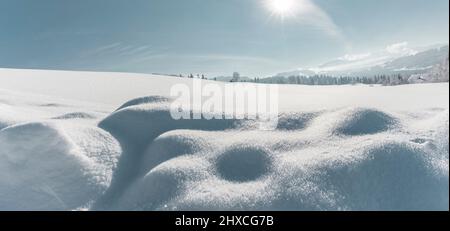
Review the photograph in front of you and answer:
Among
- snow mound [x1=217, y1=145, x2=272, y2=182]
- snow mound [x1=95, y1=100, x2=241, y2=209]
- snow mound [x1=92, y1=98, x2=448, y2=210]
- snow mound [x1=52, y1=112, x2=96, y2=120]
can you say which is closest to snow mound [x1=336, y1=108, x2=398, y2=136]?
snow mound [x1=92, y1=98, x2=448, y2=210]

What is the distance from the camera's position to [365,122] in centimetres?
459

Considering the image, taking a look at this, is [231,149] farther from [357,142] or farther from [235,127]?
[357,142]

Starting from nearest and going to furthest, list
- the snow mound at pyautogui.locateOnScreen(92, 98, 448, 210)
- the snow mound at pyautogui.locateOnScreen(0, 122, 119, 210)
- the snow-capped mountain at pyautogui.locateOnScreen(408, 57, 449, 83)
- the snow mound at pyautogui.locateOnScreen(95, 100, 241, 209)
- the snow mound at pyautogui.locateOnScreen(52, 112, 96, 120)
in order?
1. the snow mound at pyautogui.locateOnScreen(92, 98, 448, 210)
2. the snow mound at pyautogui.locateOnScreen(0, 122, 119, 210)
3. the snow mound at pyautogui.locateOnScreen(95, 100, 241, 209)
4. the snow-capped mountain at pyautogui.locateOnScreen(408, 57, 449, 83)
5. the snow mound at pyautogui.locateOnScreen(52, 112, 96, 120)

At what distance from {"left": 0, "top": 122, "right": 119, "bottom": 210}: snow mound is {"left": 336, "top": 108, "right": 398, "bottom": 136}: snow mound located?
314 cm

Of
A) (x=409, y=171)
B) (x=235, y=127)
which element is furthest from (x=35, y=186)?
(x=409, y=171)

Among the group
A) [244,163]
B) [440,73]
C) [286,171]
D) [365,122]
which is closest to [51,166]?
[244,163]

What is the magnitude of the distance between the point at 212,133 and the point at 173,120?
848 mm

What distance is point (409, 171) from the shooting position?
11.6 feet

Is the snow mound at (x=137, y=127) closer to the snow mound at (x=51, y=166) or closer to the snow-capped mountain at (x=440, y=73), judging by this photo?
the snow mound at (x=51, y=166)

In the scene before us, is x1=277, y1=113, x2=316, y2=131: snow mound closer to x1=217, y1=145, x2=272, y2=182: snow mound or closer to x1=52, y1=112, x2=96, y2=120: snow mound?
x1=217, y1=145, x2=272, y2=182: snow mound

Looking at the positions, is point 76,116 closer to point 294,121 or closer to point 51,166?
point 51,166

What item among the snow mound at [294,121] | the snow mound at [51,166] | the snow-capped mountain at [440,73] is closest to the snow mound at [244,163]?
the snow mound at [294,121]

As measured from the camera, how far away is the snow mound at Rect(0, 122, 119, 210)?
12.2 ft

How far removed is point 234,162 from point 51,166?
2.28 meters
